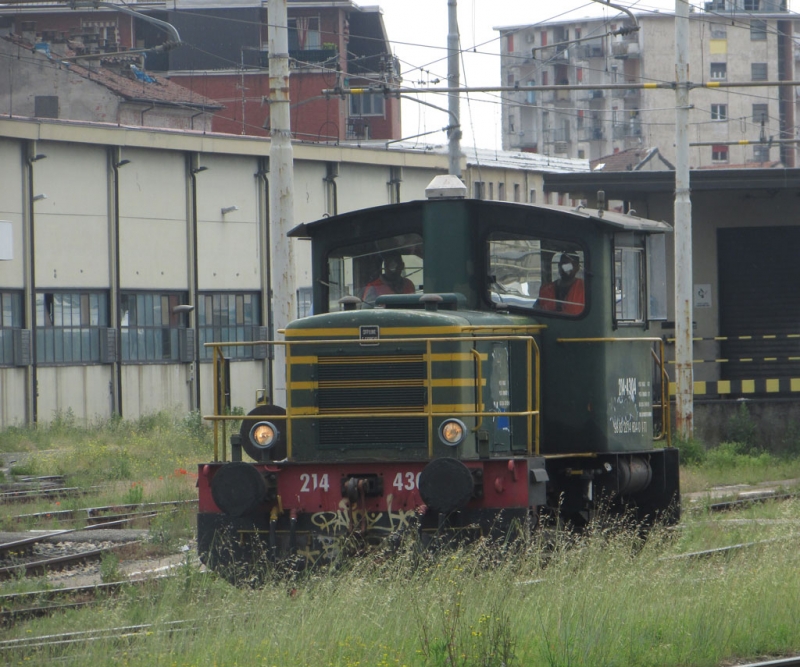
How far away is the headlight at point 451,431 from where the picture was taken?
866 cm

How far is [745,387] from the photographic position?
22.3 m

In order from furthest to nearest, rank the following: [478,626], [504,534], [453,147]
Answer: [453,147]
[504,534]
[478,626]

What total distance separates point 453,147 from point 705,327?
6.62 meters

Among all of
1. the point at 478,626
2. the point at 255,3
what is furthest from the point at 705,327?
the point at 255,3

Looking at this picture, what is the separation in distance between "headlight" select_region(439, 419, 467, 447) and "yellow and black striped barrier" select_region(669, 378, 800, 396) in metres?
13.8

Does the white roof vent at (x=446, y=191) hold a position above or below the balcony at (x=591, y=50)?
below

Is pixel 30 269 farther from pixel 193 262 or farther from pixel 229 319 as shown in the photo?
pixel 229 319

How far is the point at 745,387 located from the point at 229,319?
1510 centimetres

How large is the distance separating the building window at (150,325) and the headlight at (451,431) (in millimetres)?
22419

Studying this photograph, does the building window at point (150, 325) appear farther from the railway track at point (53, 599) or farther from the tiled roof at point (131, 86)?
the railway track at point (53, 599)

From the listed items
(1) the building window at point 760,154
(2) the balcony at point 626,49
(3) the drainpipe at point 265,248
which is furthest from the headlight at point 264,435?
(1) the building window at point 760,154

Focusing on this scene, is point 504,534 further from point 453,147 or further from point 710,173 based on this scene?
point 710,173

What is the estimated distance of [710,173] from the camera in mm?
22969

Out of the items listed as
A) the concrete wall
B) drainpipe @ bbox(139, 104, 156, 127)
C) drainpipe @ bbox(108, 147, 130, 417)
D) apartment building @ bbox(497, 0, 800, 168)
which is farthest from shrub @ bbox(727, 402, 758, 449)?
apartment building @ bbox(497, 0, 800, 168)
